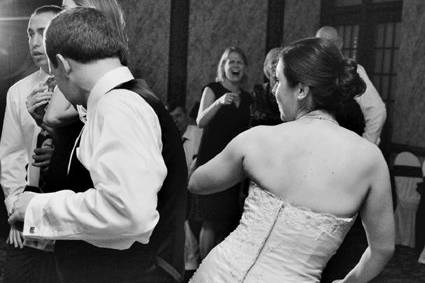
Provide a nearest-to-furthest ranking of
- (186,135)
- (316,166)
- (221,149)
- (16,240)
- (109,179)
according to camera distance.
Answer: (109,179), (316,166), (16,240), (221,149), (186,135)

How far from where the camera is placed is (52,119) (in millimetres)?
1861

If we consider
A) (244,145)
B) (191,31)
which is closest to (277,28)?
(191,31)

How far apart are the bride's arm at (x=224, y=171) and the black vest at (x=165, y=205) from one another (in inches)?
8.2

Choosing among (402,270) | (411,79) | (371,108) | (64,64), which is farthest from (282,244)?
(411,79)

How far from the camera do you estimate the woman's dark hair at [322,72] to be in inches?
71.7

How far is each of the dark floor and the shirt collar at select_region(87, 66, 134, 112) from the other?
3352 mm

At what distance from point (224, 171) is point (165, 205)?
0.30 meters

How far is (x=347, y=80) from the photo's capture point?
187 centimetres

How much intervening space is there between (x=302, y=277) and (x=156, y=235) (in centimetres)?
44

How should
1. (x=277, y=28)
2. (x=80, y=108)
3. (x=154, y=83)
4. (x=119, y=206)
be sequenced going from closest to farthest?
1. (x=119, y=206)
2. (x=80, y=108)
3. (x=154, y=83)
4. (x=277, y=28)

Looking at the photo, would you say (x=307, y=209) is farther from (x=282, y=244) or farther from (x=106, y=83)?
(x=106, y=83)

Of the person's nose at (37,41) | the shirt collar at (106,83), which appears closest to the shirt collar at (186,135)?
the person's nose at (37,41)

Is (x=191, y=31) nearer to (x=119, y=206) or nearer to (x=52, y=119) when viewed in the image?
(x=52, y=119)

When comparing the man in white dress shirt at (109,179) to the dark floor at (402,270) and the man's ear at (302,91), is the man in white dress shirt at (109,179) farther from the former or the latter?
the dark floor at (402,270)
